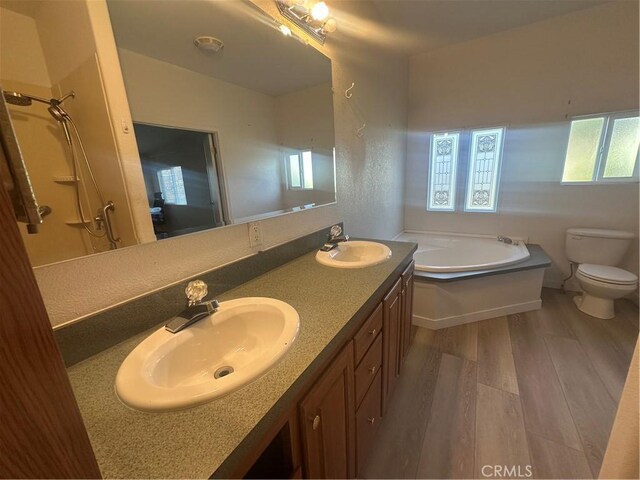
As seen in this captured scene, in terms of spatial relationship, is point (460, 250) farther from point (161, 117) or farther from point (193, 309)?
point (161, 117)

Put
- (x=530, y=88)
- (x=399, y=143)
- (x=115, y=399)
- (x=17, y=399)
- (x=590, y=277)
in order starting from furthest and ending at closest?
(x=399, y=143), (x=530, y=88), (x=590, y=277), (x=115, y=399), (x=17, y=399)

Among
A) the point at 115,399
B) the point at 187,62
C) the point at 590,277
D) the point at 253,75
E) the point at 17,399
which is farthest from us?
the point at 590,277

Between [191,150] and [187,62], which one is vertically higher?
[187,62]

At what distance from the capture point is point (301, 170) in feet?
4.96

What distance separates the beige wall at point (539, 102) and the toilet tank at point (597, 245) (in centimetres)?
17

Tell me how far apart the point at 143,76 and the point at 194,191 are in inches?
14.7

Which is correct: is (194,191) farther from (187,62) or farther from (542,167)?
(542,167)

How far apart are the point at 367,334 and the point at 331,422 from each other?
323 mm

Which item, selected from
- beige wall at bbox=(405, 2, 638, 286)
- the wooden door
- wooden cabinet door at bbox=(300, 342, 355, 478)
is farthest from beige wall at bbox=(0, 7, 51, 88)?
beige wall at bbox=(405, 2, 638, 286)

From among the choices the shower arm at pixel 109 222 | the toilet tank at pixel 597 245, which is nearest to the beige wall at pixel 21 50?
the shower arm at pixel 109 222

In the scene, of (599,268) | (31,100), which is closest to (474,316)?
(599,268)

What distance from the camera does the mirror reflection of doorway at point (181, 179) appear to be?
84 cm

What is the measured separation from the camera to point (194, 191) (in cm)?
97

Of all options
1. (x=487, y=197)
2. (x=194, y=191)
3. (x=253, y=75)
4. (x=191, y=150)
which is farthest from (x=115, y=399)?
(x=487, y=197)
